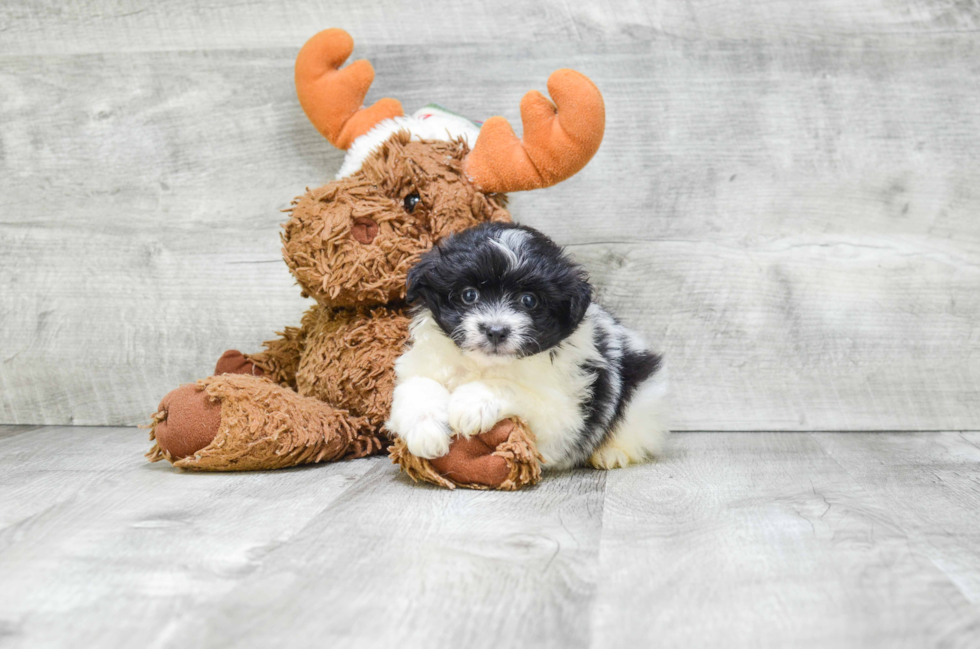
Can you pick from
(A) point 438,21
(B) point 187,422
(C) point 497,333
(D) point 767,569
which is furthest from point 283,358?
(D) point 767,569

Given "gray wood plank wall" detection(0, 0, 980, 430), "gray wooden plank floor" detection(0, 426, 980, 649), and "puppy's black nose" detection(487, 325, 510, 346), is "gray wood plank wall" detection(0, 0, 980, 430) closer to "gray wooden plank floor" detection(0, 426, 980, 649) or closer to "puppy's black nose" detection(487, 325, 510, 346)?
"gray wooden plank floor" detection(0, 426, 980, 649)

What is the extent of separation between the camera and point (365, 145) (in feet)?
5.78

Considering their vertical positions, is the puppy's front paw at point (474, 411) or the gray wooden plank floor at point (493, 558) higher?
the puppy's front paw at point (474, 411)

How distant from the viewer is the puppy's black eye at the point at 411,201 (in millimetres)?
1683

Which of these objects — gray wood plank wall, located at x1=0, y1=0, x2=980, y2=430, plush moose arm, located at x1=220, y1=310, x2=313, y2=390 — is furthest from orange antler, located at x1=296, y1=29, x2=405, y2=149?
plush moose arm, located at x1=220, y1=310, x2=313, y2=390

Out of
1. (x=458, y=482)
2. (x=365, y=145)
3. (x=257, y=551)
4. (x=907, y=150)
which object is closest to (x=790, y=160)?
(x=907, y=150)

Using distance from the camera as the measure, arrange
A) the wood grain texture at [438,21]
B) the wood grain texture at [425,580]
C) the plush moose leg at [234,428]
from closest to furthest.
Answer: the wood grain texture at [425,580] → the plush moose leg at [234,428] → the wood grain texture at [438,21]

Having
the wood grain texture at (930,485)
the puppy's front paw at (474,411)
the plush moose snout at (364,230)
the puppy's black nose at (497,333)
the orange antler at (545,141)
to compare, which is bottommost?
the wood grain texture at (930,485)

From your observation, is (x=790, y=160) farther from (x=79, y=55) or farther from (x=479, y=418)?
(x=79, y=55)

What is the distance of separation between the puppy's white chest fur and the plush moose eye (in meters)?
0.27

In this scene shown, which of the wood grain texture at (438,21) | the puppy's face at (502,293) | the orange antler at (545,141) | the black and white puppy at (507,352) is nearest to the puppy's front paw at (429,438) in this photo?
the black and white puppy at (507,352)

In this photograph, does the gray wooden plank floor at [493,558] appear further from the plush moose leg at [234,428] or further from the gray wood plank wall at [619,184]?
the gray wood plank wall at [619,184]

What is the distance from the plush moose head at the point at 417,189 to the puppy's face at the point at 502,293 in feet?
0.70

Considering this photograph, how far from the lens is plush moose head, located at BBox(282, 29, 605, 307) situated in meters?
1.59
